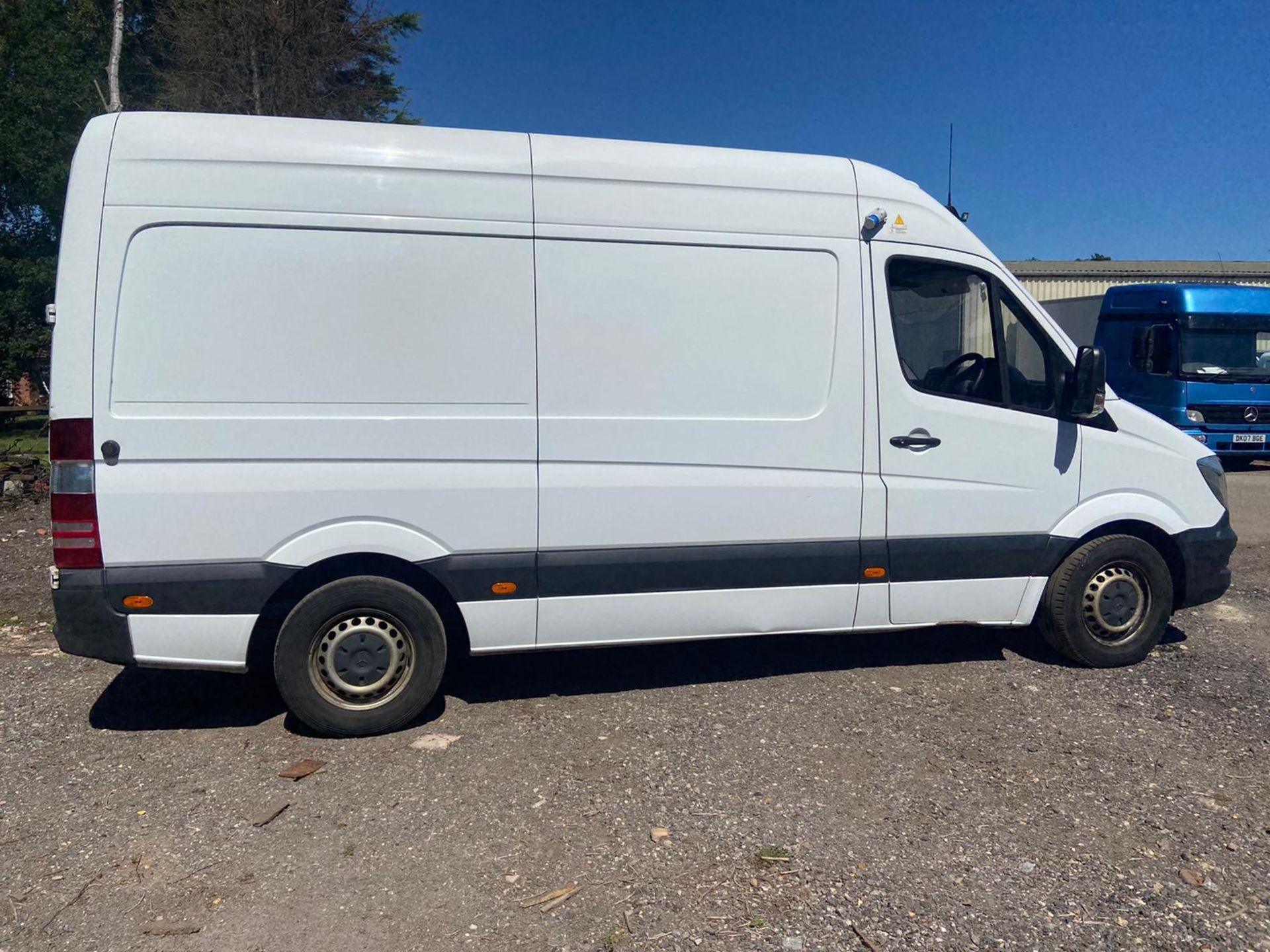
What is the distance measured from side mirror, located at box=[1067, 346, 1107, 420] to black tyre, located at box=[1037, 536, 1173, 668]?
29.1 inches

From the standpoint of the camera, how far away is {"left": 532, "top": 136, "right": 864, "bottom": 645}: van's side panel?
4375mm

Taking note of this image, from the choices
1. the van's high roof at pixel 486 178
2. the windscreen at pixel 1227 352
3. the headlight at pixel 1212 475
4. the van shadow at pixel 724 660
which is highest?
the van's high roof at pixel 486 178

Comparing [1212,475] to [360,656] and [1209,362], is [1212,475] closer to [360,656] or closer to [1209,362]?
[360,656]

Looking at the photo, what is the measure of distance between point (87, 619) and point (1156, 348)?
1406 cm

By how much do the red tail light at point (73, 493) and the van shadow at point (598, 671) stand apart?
108 cm

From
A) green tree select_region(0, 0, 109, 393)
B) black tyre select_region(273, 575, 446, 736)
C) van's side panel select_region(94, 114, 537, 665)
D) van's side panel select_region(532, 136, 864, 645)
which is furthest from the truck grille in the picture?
green tree select_region(0, 0, 109, 393)

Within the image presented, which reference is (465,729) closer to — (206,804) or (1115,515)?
(206,804)

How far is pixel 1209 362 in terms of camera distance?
13492 millimetres

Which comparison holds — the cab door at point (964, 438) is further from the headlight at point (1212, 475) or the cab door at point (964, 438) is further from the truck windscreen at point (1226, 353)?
the truck windscreen at point (1226, 353)

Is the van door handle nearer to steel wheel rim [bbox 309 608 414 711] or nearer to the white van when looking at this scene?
the white van

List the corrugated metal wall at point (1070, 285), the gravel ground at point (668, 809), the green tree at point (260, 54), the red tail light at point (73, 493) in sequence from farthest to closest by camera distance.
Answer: the corrugated metal wall at point (1070, 285)
the green tree at point (260, 54)
the red tail light at point (73, 493)
the gravel ground at point (668, 809)

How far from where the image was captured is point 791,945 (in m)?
2.90

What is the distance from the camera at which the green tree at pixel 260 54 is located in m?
16.6

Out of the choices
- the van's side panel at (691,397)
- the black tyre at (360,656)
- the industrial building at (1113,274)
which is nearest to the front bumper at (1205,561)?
the van's side panel at (691,397)
